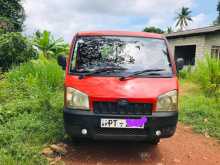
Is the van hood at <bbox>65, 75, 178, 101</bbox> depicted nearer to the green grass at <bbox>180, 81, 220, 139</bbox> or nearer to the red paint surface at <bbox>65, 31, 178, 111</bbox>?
the red paint surface at <bbox>65, 31, 178, 111</bbox>

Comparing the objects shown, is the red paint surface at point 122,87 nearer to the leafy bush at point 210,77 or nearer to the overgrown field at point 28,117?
the overgrown field at point 28,117

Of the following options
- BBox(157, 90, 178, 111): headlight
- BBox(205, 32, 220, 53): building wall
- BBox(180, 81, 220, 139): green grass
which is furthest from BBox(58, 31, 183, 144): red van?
BBox(205, 32, 220, 53): building wall

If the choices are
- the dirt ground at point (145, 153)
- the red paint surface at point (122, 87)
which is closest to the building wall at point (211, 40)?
the dirt ground at point (145, 153)

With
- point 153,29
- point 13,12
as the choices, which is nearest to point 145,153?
point 13,12

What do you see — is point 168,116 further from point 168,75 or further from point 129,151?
point 129,151

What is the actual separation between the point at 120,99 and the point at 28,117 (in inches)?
101

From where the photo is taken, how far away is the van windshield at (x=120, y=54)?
16.6ft

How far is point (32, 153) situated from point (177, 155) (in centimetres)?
245

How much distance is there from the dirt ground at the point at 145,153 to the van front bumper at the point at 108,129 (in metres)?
0.54

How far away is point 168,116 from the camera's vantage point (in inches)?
178

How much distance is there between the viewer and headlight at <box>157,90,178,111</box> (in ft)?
14.8

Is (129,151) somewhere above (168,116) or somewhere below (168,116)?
below

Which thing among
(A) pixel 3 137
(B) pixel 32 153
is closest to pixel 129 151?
(B) pixel 32 153

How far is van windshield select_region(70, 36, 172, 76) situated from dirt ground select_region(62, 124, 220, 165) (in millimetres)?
1368
